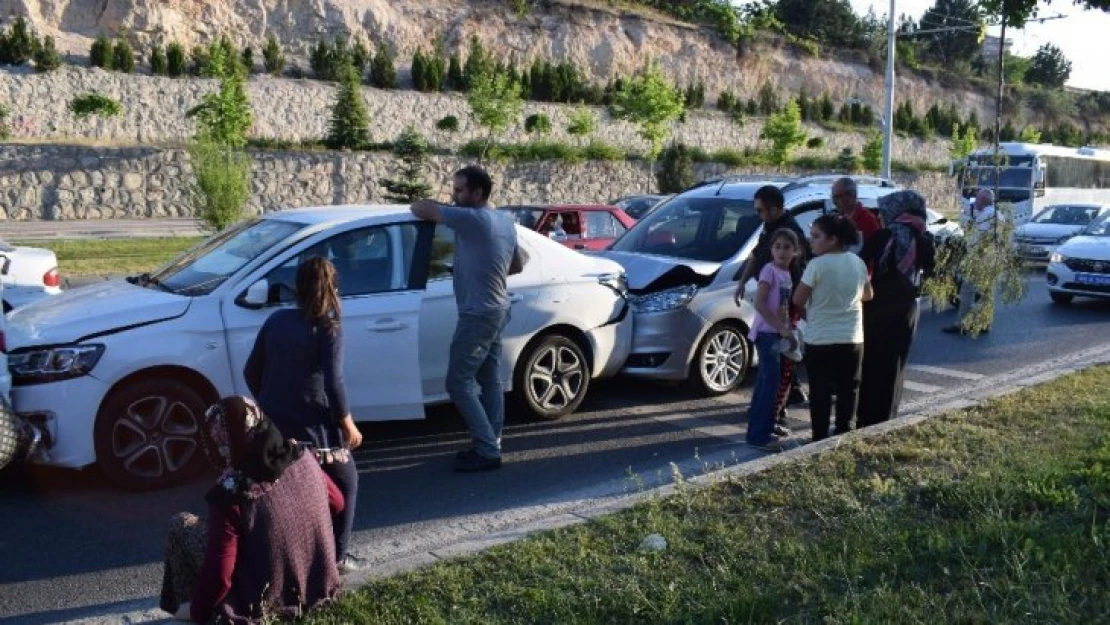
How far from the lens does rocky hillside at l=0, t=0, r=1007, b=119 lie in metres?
39.8

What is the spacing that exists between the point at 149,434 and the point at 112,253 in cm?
1642

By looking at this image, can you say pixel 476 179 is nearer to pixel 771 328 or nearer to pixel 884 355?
pixel 771 328

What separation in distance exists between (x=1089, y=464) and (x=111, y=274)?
16.0 m

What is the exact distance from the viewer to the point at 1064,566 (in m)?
4.60

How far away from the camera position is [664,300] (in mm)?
9023

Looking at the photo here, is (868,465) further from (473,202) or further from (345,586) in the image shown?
(345,586)

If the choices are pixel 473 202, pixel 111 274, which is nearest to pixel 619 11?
pixel 111 274

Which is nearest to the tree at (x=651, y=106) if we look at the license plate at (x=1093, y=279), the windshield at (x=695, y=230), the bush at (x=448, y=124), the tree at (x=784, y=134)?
the tree at (x=784, y=134)

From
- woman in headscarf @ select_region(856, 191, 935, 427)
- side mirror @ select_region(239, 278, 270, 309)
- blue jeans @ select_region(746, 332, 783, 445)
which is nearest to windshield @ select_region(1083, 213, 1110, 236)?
woman in headscarf @ select_region(856, 191, 935, 427)

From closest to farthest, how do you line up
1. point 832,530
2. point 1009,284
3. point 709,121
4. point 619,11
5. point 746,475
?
point 832,530 → point 746,475 → point 1009,284 → point 709,121 → point 619,11

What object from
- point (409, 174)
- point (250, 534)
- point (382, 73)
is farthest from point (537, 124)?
point (250, 534)

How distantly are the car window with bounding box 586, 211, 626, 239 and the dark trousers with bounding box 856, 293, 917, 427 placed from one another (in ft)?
29.9

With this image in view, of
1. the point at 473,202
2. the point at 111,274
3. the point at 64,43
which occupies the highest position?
the point at 64,43

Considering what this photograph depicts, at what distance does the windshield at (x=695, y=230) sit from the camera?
9695 mm
